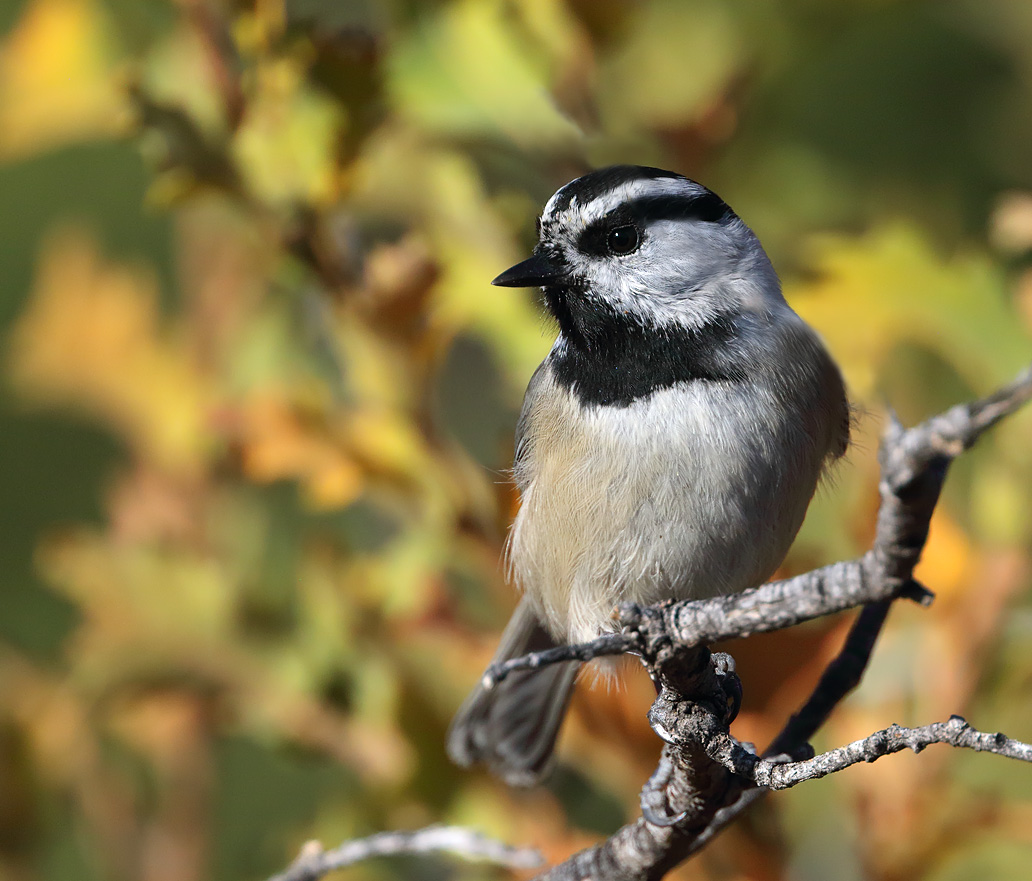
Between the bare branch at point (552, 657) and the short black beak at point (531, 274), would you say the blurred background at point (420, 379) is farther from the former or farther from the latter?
the bare branch at point (552, 657)

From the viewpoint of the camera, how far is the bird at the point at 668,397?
1.00 metres

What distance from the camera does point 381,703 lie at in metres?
1.22

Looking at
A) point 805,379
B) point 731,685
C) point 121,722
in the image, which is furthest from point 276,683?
point 805,379

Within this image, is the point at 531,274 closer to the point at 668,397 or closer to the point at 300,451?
the point at 668,397

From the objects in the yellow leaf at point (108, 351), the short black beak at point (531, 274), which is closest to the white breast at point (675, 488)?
the short black beak at point (531, 274)

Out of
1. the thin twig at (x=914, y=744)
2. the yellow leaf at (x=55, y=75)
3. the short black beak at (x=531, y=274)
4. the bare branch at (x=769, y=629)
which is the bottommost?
the thin twig at (x=914, y=744)

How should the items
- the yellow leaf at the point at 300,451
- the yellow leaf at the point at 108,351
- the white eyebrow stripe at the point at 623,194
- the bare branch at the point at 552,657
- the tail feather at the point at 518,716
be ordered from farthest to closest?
the yellow leaf at the point at 108,351 < the tail feather at the point at 518,716 < the yellow leaf at the point at 300,451 < the white eyebrow stripe at the point at 623,194 < the bare branch at the point at 552,657

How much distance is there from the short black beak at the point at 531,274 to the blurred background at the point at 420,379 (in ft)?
0.41

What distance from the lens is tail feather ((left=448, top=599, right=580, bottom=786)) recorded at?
1265mm

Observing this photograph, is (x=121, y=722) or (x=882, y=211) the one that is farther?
(x=121, y=722)

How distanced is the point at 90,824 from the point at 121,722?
0.45 ft

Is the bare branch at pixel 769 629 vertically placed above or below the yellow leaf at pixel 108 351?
below

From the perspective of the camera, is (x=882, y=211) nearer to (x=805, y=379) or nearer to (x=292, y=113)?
(x=805, y=379)

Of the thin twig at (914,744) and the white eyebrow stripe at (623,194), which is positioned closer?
the thin twig at (914,744)
